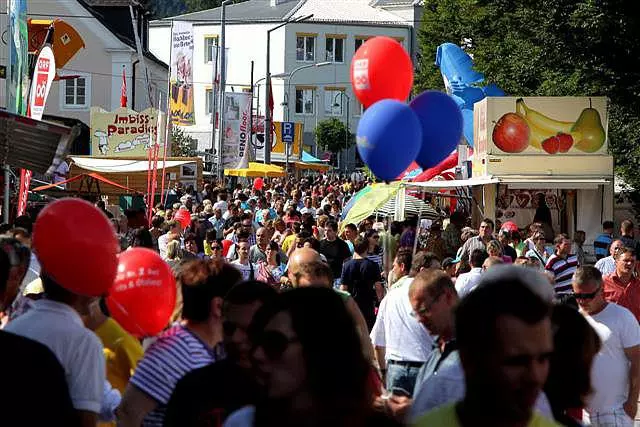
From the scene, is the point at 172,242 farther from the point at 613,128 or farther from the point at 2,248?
the point at 613,128

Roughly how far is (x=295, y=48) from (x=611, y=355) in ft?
247

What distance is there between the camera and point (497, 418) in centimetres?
342

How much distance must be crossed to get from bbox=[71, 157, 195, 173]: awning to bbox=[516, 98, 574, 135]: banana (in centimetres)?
929

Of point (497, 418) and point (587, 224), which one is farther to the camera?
point (587, 224)

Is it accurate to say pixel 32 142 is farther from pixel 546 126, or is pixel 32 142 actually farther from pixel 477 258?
pixel 546 126

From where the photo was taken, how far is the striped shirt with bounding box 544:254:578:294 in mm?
14031

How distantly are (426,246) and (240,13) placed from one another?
6846cm

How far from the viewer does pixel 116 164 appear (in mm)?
31188

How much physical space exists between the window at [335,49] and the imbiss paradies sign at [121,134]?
50569 millimetres

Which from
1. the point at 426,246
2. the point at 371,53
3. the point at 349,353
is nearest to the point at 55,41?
the point at 426,246

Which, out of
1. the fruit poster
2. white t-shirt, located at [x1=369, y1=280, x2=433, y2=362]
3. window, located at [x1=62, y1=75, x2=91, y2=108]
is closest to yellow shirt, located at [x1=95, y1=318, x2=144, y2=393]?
white t-shirt, located at [x1=369, y1=280, x2=433, y2=362]

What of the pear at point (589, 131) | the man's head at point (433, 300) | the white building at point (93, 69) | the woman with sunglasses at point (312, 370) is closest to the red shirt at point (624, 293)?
the man's head at point (433, 300)

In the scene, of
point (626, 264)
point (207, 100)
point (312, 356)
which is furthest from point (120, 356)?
point (207, 100)

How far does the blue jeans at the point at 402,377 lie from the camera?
8492 mm
